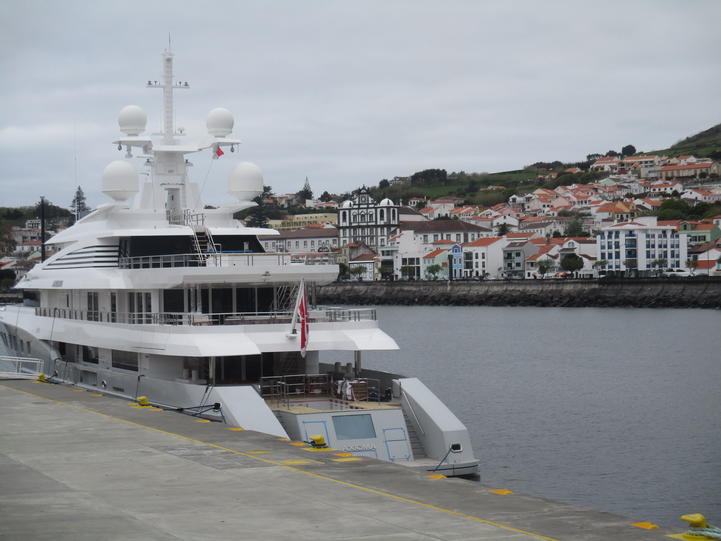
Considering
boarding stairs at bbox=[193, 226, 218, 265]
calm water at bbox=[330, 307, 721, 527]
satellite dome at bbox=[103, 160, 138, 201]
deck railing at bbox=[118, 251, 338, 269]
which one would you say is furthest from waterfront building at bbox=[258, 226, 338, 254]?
deck railing at bbox=[118, 251, 338, 269]

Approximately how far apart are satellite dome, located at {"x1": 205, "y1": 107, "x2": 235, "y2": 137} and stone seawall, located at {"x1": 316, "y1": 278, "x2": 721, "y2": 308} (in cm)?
7181

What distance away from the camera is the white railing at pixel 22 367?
28688 millimetres

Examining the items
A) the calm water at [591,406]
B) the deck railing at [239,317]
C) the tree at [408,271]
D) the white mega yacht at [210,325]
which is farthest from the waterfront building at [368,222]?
the deck railing at [239,317]

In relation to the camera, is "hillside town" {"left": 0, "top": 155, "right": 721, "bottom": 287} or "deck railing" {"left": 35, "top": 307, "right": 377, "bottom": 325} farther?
"hillside town" {"left": 0, "top": 155, "right": 721, "bottom": 287}

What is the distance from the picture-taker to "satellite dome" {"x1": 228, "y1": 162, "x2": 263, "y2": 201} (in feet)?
88.8

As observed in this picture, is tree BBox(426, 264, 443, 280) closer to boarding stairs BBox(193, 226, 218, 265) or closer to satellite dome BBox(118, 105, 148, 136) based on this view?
satellite dome BBox(118, 105, 148, 136)

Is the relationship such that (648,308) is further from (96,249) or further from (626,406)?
(96,249)

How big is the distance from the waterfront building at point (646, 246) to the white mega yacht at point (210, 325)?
108 meters

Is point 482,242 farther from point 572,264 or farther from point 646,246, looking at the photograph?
point 646,246

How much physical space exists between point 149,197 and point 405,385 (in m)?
10.2

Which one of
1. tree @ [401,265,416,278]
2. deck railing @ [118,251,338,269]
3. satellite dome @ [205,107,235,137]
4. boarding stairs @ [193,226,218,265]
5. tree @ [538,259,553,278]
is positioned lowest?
tree @ [401,265,416,278]

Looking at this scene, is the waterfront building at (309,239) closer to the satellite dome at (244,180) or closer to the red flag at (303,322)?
the satellite dome at (244,180)

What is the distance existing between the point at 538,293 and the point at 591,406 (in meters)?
84.2

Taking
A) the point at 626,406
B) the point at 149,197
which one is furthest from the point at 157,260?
the point at 626,406
